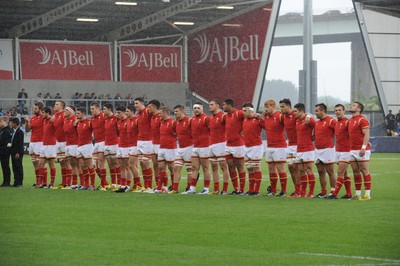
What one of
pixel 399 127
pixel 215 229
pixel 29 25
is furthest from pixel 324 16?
pixel 215 229

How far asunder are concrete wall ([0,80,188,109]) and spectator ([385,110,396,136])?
1244 cm

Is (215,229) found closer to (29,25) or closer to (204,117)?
(204,117)

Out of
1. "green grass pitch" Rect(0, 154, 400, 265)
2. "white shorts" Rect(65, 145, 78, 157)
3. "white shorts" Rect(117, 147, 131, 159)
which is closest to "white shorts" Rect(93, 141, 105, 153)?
"white shorts" Rect(65, 145, 78, 157)

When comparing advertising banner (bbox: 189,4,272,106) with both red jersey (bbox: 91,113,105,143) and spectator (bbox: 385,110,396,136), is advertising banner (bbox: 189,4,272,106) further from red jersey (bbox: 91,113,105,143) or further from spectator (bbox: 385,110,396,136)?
red jersey (bbox: 91,113,105,143)

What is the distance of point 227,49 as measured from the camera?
58.1m

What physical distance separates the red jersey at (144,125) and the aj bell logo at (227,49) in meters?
32.2

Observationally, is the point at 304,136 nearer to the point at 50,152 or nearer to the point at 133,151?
the point at 133,151

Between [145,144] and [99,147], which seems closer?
[145,144]

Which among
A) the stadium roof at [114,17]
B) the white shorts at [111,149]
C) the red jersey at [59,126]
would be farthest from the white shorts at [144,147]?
the stadium roof at [114,17]

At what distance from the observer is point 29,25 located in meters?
53.7

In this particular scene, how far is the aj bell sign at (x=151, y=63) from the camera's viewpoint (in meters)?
60.9

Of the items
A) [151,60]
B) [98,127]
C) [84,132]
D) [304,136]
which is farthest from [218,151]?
[151,60]

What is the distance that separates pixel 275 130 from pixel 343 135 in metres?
1.61

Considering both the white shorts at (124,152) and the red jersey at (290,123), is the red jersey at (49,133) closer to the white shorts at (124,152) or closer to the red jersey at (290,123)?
the white shorts at (124,152)
